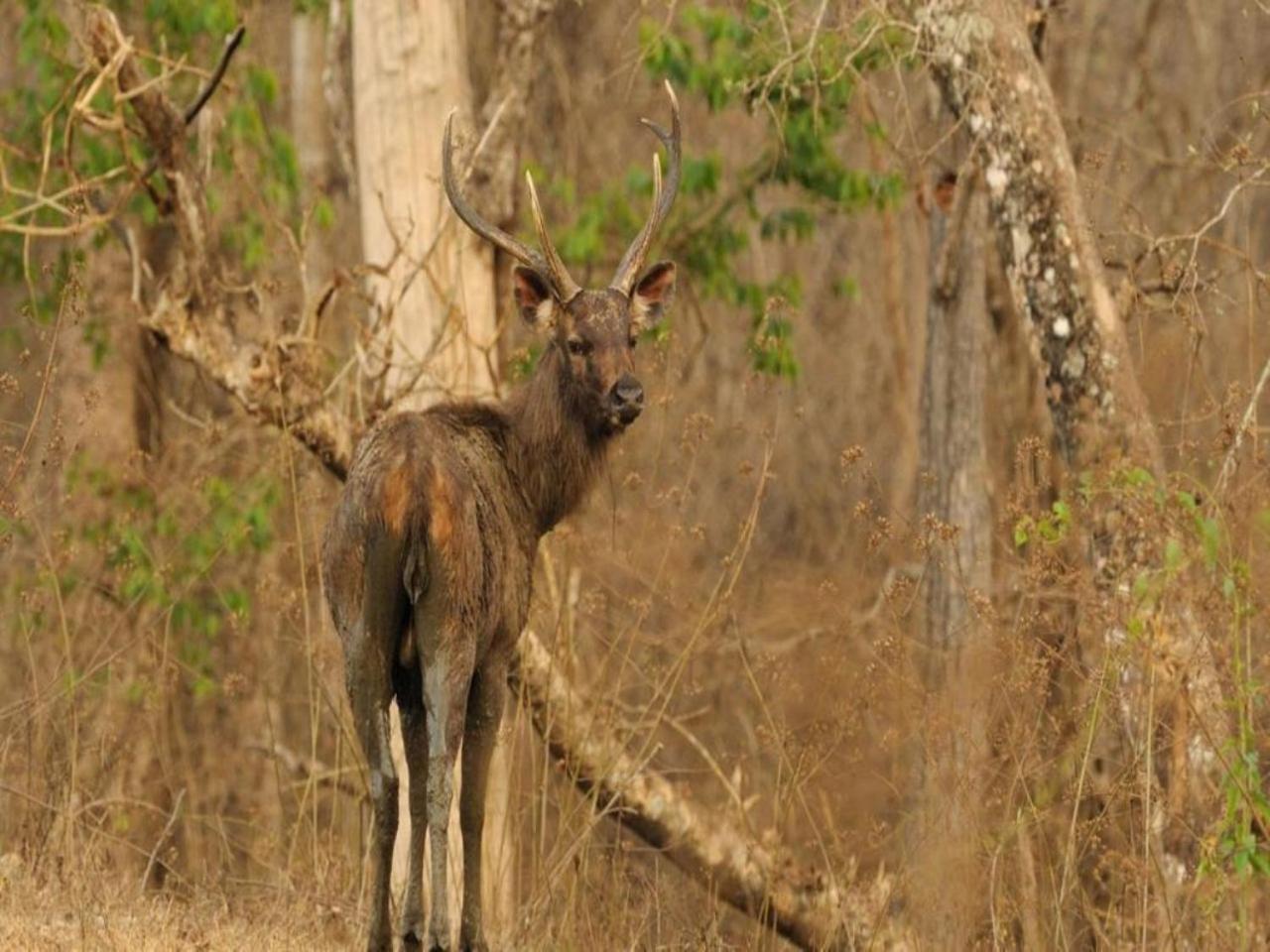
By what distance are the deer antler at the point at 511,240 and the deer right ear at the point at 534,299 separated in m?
0.05

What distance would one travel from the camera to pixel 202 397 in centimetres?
1816

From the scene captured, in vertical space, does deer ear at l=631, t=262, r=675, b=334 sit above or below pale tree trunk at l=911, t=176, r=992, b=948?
above

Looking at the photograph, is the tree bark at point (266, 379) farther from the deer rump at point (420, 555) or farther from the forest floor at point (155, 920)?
the deer rump at point (420, 555)

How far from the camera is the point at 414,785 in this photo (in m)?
7.92

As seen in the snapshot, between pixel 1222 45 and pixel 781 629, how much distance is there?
462 inches

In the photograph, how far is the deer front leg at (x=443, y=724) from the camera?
24.5ft

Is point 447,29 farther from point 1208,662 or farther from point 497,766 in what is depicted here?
point 1208,662

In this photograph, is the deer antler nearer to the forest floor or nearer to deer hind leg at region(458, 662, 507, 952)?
deer hind leg at region(458, 662, 507, 952)

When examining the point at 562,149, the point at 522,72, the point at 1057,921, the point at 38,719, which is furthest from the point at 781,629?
the point at 1057,921

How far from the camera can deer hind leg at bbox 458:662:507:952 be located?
787 centimetres

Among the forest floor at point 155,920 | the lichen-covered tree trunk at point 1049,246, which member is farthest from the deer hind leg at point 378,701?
the lichen-covered tree trunk at point 1049,246

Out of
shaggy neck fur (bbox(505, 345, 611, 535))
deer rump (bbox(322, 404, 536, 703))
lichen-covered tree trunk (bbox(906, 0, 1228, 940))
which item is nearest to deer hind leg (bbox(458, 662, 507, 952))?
deer rump (bbox(322, 404, 536, 703))

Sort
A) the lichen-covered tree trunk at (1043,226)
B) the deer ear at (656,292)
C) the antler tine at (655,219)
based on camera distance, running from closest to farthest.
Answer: the antler tine at (655,219), the deer ear at (656,292), the lichen-covered tree trunk at (1043,226)

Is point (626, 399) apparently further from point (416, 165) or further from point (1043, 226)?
point (416, 165)
